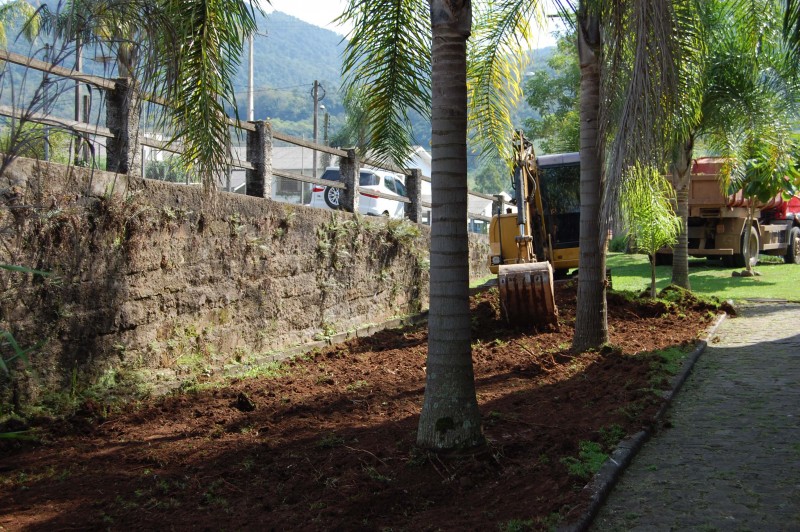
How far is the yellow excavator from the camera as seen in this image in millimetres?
11984

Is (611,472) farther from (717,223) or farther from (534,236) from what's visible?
(717,223)

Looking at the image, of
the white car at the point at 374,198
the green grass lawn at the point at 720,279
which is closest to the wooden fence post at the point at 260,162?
the white car at the point at 374,198

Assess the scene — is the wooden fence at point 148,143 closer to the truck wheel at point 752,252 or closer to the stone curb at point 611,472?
the stone curb at point 611,472

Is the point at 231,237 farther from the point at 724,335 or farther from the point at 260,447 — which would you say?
the point at 724,335

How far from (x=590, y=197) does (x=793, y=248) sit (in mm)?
21541

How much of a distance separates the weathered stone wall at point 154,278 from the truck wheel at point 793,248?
831 inches

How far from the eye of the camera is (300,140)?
11.4 metres

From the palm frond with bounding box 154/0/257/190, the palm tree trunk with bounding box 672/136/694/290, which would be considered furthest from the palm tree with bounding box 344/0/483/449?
the palm tree trunk with bounding box 672/136/694/290

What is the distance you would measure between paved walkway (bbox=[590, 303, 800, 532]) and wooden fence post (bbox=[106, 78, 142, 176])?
17.4 feet

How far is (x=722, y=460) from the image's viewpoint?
19.6 ft

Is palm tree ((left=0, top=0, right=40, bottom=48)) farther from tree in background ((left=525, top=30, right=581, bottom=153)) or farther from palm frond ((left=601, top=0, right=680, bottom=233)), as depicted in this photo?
tree in background ((left=525, top=30, right=581, bottom=153))

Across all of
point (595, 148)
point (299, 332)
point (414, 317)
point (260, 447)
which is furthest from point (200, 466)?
point (414, 317)

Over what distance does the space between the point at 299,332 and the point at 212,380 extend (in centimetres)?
224

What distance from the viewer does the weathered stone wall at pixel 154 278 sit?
264 inches
